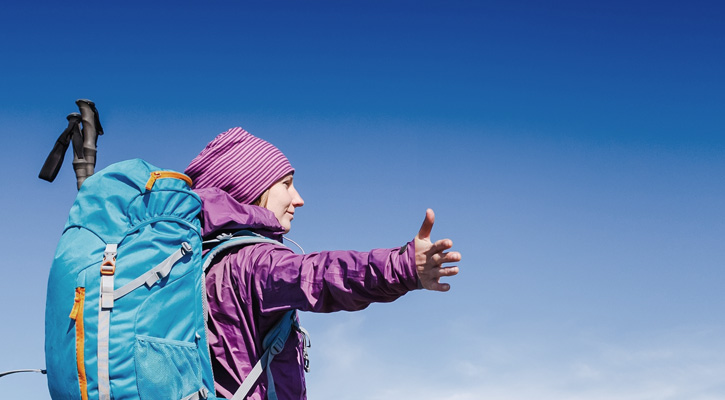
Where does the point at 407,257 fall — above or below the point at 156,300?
above

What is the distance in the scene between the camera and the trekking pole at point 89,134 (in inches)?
222

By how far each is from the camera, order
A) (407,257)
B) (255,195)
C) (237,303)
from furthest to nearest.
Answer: (255,195) → (237,303) → (407,257)

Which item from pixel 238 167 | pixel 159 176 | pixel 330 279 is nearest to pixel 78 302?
pixel 159 176

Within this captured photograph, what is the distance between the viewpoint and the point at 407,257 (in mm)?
4020

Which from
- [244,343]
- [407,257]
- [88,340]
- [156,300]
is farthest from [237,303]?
[407,257]

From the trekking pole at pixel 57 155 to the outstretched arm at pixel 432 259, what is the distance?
9.48ft

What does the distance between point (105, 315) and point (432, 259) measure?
170 cm

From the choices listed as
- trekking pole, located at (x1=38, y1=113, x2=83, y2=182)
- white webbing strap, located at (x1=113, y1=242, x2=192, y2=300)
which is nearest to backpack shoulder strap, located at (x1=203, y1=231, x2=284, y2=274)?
white webbing strap, located at (x1=113, y1=242, x2=192, y2=300)

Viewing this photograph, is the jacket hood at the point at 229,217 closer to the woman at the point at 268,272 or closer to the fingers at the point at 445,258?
the woman at the point at 268,272

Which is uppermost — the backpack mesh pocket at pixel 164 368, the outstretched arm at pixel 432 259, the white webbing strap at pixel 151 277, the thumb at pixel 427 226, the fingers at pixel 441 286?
the thumb at pixel 427 226

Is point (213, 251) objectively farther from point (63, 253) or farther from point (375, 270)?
point (375, 270)

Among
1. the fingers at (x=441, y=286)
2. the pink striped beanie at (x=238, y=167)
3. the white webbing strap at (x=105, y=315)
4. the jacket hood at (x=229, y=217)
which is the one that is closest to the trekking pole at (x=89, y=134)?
the pink striped beanie at (x=238, y=167)

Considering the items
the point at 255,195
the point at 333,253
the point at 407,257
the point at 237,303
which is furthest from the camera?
the point at 255,195

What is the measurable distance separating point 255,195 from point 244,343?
50.1 inches
